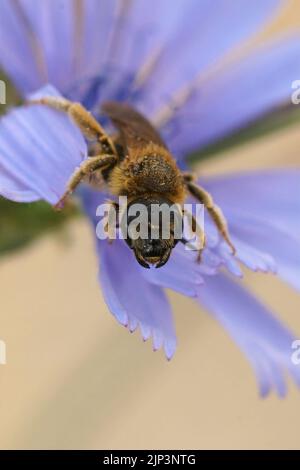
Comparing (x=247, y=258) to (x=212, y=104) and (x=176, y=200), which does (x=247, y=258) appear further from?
(x=212, y=104)

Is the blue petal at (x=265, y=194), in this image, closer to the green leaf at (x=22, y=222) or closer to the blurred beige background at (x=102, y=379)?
the green leaf at (x=22, y=222)

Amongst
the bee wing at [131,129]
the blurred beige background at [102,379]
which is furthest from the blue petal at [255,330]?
the blurred beige background at [102,379]

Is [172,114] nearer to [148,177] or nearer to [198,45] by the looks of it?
[198,45]

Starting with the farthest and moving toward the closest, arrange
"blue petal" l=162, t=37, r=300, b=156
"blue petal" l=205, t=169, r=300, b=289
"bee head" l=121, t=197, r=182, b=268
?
"blue petal" l=162, t=37, r=300, b=156
"blue petal" l=205, t=169, r=300, b=289
"bee head" l=121, t=197, r=182, b=268

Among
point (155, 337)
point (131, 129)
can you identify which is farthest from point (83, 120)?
point (155, 337)

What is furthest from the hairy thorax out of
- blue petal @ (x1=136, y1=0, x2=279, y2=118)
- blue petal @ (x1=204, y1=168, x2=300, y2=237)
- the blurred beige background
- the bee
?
the blurred beige background

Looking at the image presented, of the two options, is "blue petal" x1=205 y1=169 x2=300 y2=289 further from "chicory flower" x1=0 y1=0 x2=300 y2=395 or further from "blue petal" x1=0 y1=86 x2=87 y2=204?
"blue petal" x1=0 y1=86 x2=87 y2=204
